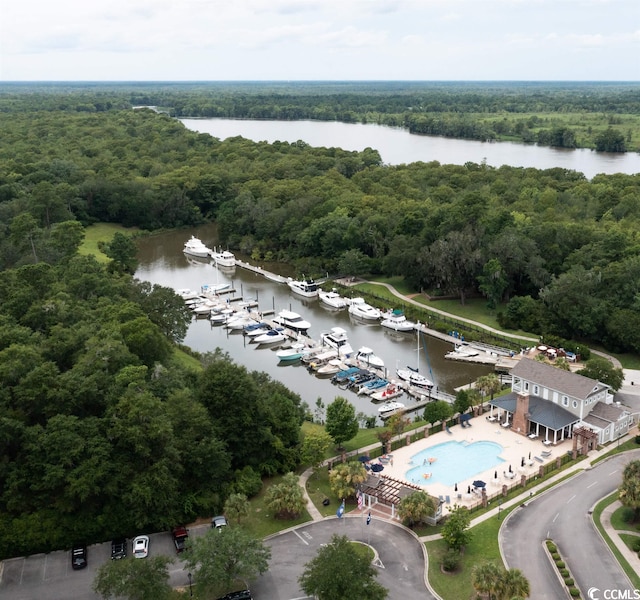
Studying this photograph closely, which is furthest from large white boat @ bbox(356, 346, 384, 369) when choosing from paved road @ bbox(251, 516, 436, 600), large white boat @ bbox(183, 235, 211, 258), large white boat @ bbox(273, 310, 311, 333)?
large white boat @ bbox(183, 235, 211, 258)

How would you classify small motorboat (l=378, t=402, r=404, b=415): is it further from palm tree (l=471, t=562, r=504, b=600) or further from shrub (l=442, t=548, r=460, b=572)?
palm tree (l=471, t=562, r=504, b=600)

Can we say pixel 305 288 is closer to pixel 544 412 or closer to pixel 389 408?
pixel 389 408

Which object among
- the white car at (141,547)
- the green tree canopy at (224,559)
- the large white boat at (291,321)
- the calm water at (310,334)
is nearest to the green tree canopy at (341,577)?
the green tree canopy at (224,559)

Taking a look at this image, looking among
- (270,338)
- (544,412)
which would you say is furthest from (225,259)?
(544,412)

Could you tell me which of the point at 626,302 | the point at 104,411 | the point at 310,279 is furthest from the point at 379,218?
the point at 104,411

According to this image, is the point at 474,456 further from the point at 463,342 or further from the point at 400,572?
the point at 463,342

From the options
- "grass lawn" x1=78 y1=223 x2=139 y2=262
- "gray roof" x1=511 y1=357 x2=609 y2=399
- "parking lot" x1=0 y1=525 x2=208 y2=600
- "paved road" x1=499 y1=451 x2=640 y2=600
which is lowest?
"parking lot" x1=0 y1=525 x2=208 y2=600

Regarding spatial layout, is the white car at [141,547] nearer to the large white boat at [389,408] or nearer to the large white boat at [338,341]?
the large white boat at [389,408]
